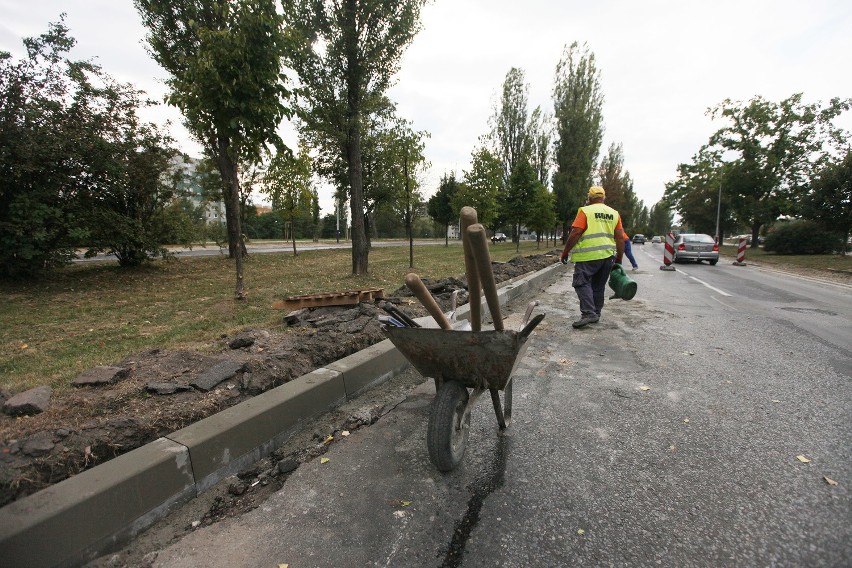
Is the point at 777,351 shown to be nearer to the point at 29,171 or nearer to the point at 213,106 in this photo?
the point at 213,106

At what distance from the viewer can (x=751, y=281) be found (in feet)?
41.4

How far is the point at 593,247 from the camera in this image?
19.0 feet

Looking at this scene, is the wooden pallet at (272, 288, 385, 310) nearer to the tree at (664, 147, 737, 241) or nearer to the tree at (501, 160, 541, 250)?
the tree at (501, 160, 541, 250)

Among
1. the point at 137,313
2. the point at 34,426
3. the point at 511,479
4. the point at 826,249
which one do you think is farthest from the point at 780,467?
the point at 826,249

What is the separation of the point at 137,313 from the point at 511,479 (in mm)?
6475

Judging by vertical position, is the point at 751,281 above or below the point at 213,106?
below

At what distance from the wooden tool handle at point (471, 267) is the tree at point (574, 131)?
112ft

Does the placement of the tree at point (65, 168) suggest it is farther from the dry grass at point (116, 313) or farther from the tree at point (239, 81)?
the tree at point (239, 81)

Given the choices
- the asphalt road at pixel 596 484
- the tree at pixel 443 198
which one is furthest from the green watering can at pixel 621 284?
the tree at pixel 443 198

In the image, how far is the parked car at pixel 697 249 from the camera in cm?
1908

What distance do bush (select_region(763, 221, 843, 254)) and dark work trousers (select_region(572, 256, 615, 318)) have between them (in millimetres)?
25854

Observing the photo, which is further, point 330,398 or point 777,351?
point 777,351

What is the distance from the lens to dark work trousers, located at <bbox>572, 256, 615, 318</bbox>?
5.91 m

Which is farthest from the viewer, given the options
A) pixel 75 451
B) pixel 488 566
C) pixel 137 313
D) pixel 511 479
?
pixel 137 313
